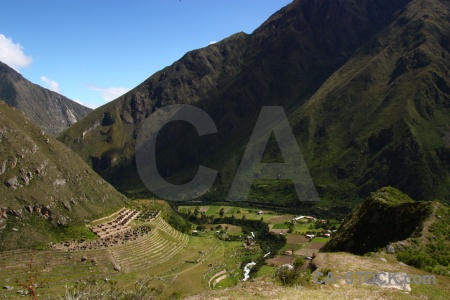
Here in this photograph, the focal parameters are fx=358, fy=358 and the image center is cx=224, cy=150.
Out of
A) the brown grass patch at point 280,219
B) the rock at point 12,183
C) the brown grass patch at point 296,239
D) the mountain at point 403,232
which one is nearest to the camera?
the mountain at point 403,232

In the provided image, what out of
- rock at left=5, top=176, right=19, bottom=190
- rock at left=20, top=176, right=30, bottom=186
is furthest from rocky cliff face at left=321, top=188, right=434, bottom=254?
rock at left=20, top=176, right=30, bottom=186

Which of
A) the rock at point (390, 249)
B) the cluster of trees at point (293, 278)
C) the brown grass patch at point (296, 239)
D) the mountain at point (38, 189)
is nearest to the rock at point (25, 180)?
the mountain at point (38, 189)

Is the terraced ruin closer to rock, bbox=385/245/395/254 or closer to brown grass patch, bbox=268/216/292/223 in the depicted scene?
rock, bbox=385/245/395/254

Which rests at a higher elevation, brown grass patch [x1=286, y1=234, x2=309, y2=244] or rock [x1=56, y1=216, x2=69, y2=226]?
rock [x1=56, y1=216, x2=69, y2=226]

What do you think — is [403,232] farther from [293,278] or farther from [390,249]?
[293,278]

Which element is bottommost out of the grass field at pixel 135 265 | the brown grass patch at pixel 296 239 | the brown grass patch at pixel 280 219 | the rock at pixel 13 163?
the brown grass patch at pixel 280 219

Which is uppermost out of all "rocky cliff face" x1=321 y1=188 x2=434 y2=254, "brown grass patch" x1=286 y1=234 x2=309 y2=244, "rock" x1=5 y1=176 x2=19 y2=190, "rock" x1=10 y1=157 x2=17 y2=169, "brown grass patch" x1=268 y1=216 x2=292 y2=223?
"rock" x1=10 y1=157 x2=17 y2=169

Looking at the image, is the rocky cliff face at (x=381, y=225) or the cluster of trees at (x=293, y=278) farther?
the rocky cliff face at (x=381, y=225)

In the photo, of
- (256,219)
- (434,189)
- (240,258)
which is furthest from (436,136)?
(240,258)

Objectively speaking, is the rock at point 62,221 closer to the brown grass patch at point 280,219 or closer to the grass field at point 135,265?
the grass field at point 135,265
